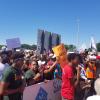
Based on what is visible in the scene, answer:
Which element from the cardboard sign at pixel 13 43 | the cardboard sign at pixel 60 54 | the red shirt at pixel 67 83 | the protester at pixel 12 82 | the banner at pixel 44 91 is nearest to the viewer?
the protester at pixel 12 82

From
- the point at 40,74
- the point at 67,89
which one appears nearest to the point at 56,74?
the point at 40,74

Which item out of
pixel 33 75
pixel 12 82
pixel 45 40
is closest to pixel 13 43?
pixel 33 75

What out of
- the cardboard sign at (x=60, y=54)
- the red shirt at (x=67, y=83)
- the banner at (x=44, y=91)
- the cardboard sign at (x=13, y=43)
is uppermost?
the cardboard sign at (x=13, y=43)

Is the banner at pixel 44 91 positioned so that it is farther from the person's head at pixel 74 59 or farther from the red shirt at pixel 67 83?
the person's head at pixel 74 59

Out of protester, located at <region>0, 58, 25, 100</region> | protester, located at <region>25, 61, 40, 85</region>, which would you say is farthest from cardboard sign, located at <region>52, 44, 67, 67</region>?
protester, located at <region>0, 58, 25, 100</region>

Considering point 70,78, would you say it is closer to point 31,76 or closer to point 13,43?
point 31,76

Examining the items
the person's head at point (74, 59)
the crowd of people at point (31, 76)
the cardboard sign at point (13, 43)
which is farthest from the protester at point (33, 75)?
the cardboard sign at point (13, 43)

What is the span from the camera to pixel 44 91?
8.97 meters

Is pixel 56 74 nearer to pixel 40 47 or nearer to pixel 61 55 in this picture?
pixel 61 55

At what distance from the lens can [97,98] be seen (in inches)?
165

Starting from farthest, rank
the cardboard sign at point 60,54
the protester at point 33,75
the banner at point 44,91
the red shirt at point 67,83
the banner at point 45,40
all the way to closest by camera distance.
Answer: the banner at point 45,40, the cardboard sign at point 60,54, the protester at point 33,75, the banner at point 44,91, the red shirt at point 67,83

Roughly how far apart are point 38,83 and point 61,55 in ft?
4.25

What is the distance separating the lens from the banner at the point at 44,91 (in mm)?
7750

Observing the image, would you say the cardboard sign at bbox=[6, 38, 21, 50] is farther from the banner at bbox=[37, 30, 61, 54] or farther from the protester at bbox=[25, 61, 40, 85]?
the banner at bbox=[37, 30, 61, 54]
